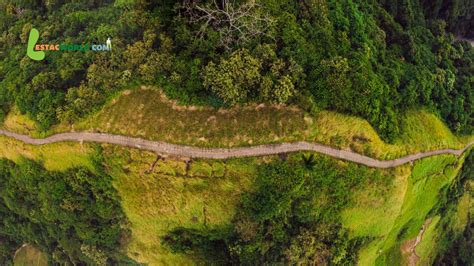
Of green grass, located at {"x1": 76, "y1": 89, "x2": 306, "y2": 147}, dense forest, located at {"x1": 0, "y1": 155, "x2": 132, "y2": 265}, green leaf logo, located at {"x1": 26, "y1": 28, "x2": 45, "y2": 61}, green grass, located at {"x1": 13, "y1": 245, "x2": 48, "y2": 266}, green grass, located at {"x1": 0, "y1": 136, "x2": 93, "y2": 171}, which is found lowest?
green grass, located at {"x1": 13, "y1": 245, "x2": 48, "y2": 266}

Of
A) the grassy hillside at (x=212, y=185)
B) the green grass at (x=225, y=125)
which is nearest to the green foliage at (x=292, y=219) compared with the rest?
the grassy hillside at (x=212, y=185)

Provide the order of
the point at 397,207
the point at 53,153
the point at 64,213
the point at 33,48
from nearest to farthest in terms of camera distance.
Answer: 1. the point at 53,153
2. the point at 397,207
3. the point at 64,213
4. the point at 33,48

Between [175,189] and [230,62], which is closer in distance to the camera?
[230,62]

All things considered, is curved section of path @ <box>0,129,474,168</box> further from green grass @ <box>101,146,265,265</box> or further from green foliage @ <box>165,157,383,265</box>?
green foliage @ <box>165,157,383,265</box>

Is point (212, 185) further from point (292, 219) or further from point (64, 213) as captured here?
point (64, 213)

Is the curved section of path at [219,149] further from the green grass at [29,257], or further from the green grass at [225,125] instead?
the green grass at [29,257]

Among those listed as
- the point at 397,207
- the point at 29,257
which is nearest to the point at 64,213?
the point at 29,257

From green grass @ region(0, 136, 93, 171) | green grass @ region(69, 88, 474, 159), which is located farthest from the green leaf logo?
green grass @ region(69, 88, 474, 159)

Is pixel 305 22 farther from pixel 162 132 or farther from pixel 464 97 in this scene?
pixel 464 97
